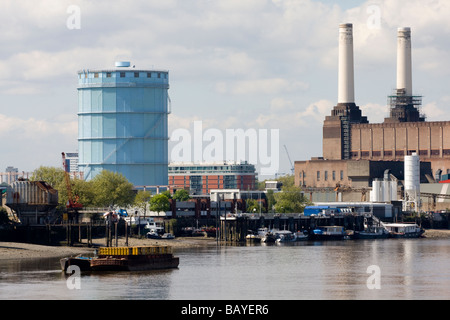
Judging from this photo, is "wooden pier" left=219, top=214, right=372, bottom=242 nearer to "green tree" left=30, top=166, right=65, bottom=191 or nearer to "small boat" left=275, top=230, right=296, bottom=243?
"small boat" left=275, top=230, right=296, bottom=243

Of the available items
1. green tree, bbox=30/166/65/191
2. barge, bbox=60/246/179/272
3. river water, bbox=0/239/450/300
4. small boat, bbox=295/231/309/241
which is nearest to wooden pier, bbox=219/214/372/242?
small boat, bbox=295/231/309/241

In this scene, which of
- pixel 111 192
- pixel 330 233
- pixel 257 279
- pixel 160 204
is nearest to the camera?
pixel 257 279

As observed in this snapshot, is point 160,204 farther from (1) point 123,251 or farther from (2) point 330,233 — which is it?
(1) point 123,251

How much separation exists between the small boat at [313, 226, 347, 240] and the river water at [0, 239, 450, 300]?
47234mm

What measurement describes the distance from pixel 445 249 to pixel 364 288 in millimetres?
61926

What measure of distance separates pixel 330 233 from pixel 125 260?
3295 inches

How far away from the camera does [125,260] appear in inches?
4486

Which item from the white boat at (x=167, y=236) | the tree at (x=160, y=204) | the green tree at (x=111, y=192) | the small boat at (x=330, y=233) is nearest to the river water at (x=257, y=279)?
the white boat at (x=167, y=236)

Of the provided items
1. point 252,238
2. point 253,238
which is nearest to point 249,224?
point 253,238

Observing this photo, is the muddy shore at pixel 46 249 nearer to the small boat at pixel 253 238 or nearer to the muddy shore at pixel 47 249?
the muddy shore at pixel 47 249
